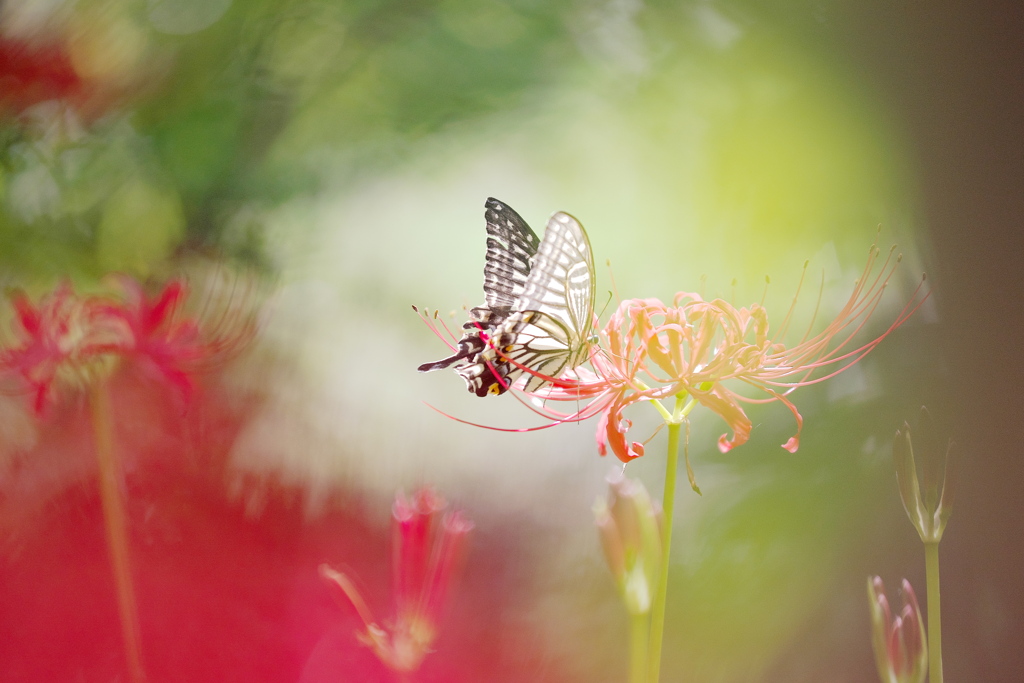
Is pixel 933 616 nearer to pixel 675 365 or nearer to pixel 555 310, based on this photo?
pixel 675 365

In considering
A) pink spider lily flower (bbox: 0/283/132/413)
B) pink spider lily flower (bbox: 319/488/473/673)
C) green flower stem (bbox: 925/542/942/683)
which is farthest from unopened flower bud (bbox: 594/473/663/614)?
pink spider lily flower (bbox: 0/283/132/413)

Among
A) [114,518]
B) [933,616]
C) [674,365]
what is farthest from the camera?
[933,616]

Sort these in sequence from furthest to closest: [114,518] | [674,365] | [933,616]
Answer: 1. [933,616]
2. [114,518]
3. [674,365]

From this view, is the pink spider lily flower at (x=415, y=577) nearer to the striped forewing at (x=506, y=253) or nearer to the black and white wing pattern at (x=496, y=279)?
the black and white wing pattern at (x=496, y=279)

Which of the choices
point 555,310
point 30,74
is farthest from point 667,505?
point 30,74

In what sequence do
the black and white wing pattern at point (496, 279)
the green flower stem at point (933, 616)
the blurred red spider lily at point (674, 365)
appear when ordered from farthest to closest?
the green flower stem at point (933, 616)
the black and white wing pattern at point (496, 279)
the blurred red spider lily at point (674, 365)

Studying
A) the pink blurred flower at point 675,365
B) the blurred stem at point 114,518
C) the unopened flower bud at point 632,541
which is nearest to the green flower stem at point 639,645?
the unopened flower bud at point 632,541
